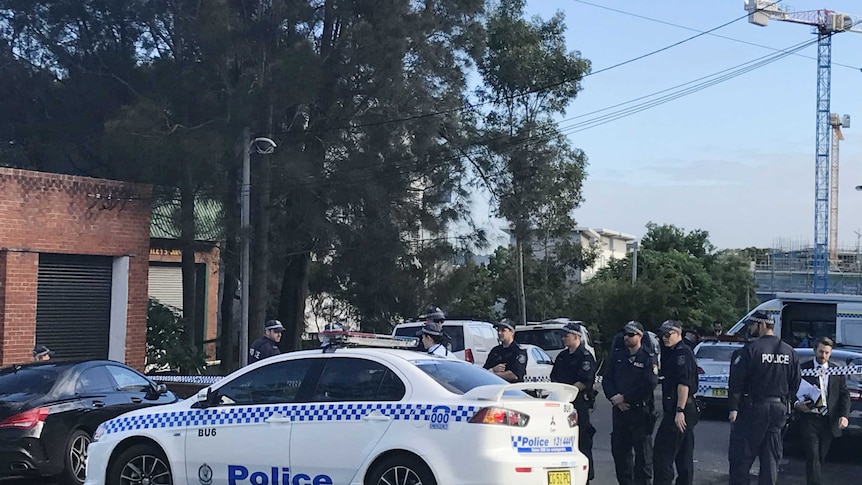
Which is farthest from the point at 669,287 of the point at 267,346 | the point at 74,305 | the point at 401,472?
the point at 401,472

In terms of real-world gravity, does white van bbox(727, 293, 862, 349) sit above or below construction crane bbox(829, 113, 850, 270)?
below

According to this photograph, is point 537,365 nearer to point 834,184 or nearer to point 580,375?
point 580,375

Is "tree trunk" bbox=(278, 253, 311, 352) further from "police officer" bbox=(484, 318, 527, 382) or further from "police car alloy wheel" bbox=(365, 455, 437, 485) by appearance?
"police car alloy wheel" bbox=(365, 455, 437, 485)

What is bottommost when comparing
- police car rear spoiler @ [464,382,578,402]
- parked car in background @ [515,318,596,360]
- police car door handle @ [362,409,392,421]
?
parked car in background @ [515,318,596,360]

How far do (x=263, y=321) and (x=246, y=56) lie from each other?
6474mm

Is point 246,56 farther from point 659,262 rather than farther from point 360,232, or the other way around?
point 659,262

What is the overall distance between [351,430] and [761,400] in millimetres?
4006

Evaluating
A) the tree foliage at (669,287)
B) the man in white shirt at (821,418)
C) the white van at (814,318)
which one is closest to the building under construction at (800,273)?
the tree foliage at (669,287)

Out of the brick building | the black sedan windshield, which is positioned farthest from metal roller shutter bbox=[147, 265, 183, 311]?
the black sedan windshield

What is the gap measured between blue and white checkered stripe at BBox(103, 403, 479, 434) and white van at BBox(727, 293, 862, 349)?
613 inches

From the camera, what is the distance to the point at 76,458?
11.0 m

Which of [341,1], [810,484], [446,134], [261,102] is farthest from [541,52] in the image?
[810,484]

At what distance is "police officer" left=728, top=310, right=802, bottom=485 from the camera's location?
959 cm

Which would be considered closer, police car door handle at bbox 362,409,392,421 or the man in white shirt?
police car door handle at bbox 362,409,392,421
